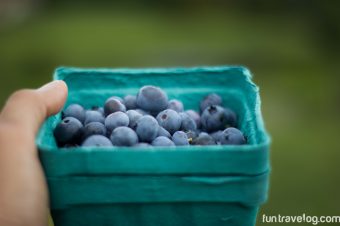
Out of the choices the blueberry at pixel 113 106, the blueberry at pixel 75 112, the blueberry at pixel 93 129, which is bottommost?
the blueberry at pixel 93 129

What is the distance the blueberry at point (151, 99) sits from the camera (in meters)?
1.29

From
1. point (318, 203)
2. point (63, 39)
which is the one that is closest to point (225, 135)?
point (318, 203)

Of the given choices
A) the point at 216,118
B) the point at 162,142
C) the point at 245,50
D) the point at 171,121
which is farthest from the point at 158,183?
the point at 245,50

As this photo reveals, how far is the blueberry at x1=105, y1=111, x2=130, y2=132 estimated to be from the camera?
1188 mm

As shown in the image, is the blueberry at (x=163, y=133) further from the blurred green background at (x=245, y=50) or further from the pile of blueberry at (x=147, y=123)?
the blurred green background at (x=245, y=50)

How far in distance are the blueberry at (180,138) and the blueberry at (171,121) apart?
5cm

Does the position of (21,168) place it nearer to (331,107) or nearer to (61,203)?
(61,203)

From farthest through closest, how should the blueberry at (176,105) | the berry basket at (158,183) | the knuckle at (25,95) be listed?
1. the blueberry at (176,105)
2. the knuckle at (25,95)
3. the berry basket at (158,183)

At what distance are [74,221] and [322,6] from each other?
6.48m

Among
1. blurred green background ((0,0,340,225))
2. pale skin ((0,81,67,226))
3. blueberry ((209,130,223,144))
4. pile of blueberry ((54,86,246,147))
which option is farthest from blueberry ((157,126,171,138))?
blurred green background ((0,0,340,225))

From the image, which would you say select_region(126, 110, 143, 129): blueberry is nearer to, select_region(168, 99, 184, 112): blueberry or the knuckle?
select_region(168, 99, 184, 112): blueberry

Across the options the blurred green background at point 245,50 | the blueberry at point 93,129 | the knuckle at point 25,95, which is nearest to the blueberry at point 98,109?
the blueberry at point 93,129

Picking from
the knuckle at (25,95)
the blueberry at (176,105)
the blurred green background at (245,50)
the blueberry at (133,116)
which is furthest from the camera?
the blurred green background at (245,50)

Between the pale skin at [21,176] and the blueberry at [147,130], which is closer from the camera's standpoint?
the pale skin at [21,176]
